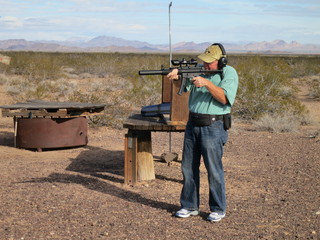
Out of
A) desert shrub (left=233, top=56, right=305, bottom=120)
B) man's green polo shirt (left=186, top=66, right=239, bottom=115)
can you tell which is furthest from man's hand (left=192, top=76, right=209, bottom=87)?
desert shrub (left=233, top=56, right=305, bottom=120)

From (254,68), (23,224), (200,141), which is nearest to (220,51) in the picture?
(200,141)

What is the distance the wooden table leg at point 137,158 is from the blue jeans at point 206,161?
163cm

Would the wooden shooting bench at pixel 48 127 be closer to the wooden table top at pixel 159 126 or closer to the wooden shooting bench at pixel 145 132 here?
the wooden shooting bench at pixel 145 132

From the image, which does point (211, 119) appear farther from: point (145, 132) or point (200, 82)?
point (145, 132)

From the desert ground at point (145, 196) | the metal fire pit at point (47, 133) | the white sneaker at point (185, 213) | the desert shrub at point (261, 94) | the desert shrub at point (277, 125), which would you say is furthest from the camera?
the desert shrub at point (261, 94)

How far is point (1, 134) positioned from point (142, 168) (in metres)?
5.44

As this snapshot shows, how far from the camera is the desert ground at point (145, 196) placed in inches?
214

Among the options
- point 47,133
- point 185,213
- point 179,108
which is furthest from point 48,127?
point 185,213

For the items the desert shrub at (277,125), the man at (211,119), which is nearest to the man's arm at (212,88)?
the man at (211,119)

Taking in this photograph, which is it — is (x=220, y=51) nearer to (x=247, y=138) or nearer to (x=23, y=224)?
(x=23, y=224)

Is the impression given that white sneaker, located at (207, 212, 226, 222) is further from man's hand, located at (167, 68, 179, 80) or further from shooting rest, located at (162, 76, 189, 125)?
shooting rest, located at (162, 76, 189, 125)

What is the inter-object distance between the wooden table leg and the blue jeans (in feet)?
5.34

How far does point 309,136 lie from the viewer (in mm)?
11961

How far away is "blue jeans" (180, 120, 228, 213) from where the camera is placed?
17.9ft
